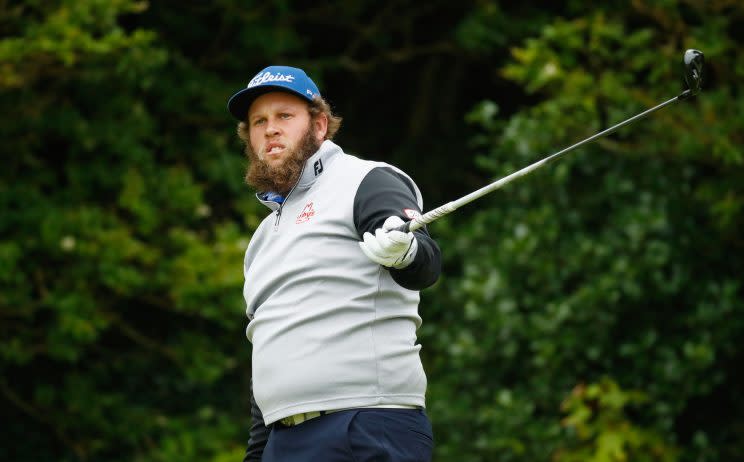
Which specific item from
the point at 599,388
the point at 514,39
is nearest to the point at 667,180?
the point at 599,388

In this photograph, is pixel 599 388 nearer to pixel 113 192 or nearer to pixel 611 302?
pixel 611 302

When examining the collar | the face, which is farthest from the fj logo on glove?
the face

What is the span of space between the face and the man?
0.14 meters

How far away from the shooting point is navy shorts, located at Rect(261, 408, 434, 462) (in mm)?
2848

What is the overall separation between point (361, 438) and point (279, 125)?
0.96 metres

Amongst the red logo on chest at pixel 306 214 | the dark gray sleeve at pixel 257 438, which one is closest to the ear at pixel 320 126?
the red logo on chest at pixel 306 214

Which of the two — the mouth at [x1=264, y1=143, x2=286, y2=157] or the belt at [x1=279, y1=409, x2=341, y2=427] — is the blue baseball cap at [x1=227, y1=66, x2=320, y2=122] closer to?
the mouth at [x1=264, y1=143, x2=286, y2=157]

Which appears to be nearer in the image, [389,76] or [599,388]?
[599,388]

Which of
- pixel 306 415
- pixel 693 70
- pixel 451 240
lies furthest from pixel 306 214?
pixel 451 240

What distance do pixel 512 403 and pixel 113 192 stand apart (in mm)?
→ 2836

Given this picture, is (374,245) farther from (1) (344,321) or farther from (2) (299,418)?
(2) (299,418)

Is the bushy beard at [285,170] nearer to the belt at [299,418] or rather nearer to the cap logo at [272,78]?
the cap logo at [272,78]

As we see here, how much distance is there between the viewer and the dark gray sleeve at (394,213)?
2.82 meters

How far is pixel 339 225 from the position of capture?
2965 mm
